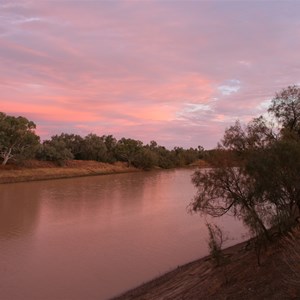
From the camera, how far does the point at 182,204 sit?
29125 millimetres

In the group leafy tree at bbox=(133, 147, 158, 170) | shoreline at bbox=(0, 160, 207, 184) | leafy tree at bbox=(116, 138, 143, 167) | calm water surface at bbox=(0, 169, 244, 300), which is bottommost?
calm water surface at bbox=(0, 169, 244, 300)

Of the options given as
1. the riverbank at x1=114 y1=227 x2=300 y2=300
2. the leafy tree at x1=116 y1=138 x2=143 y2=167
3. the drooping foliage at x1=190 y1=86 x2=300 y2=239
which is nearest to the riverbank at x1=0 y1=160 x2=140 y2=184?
the leafy tree at x1=116 y1=138 x2=143 y2=167

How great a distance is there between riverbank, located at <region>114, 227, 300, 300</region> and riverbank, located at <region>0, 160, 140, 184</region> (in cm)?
3839

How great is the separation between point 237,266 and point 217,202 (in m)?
6.01

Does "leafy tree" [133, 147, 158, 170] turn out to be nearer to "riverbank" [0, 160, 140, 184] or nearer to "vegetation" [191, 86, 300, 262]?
"riverbank" [0, 160, 140, 184]

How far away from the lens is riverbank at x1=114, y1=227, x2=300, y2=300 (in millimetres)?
7445

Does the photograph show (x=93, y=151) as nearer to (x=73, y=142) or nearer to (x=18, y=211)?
(x=73, y=142)

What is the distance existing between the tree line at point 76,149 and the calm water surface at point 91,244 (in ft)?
74.9

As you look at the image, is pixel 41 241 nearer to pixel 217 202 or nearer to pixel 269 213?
pixel 217 202

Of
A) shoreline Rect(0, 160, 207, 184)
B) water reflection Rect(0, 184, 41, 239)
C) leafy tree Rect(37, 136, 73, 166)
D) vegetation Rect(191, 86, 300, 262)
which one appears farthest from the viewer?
leafy tree Rect(37, 136, 73, 166)

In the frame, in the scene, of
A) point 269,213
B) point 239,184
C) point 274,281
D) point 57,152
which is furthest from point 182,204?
point 57,152

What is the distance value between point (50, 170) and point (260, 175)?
157 feet

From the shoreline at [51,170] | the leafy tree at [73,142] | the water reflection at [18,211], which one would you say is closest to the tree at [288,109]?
the water reflection at [18,211]

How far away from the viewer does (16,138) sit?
168 ft
